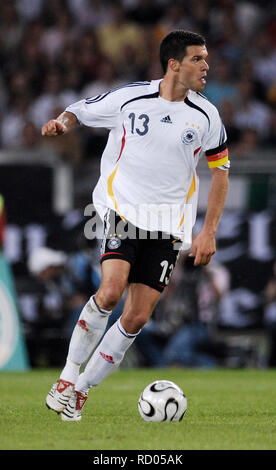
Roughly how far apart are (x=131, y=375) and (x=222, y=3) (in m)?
8.05

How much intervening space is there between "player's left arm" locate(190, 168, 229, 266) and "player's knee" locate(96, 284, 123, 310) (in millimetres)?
653

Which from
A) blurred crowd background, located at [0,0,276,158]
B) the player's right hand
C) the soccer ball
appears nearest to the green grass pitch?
the soccer ball

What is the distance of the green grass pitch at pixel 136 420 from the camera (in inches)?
227

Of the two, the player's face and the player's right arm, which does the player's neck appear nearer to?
the player's face

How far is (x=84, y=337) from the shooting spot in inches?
278

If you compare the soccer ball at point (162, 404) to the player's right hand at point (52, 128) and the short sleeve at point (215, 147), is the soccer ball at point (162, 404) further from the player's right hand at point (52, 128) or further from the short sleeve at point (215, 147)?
the player's right hand at point (52, 128)

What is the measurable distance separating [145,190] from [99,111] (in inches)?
27.6

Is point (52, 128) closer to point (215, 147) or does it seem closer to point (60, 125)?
point (60, 125)

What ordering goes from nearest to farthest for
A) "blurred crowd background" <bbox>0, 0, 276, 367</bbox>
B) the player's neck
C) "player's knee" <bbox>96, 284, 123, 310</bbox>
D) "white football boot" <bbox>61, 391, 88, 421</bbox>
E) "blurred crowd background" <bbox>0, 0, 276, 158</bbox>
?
"player's knee" <bbox>96, 284, 123, 310</bbox> < "white football boot" <bbox>61, 391, 88, 421</bbox> < the player's neck < "blurred crowd background" <bbox>0, 0, 276, 367</bbox> < "blurred crowd background" <bbox>0, 0, 276, 158</bbox>

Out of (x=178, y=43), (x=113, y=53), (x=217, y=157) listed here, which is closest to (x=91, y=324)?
(x=217, y=157)

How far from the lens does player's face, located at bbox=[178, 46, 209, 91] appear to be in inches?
284

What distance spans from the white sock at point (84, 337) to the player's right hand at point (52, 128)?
118 cm

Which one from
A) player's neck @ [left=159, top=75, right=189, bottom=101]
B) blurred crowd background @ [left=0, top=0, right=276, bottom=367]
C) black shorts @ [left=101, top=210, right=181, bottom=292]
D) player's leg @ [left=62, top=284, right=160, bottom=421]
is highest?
player's neck @ [left=159, top=75, right=189, bottom=101]

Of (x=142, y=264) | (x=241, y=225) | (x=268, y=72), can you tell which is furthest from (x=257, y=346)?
(x=142, y=264)
